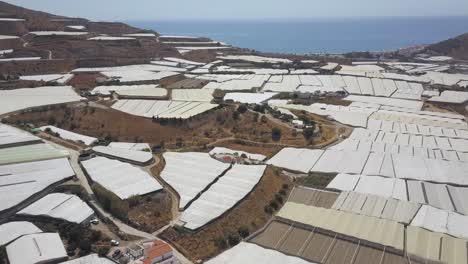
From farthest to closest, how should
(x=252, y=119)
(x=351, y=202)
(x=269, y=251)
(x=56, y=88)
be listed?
(x=56, y=88) < (x=252, y=119) < (x=351, y=202) < (x=269, y=251)

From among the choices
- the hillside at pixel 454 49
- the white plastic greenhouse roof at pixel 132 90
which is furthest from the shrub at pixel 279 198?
the hillside at pixel 454 49

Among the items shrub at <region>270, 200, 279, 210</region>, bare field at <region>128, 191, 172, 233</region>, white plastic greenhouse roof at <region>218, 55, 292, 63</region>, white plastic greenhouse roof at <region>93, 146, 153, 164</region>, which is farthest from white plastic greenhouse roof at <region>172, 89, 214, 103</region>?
white plastic greenhouse roof at <region>218, 55, 292, 63</region>

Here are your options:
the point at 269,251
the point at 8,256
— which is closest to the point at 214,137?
the point at 269,251

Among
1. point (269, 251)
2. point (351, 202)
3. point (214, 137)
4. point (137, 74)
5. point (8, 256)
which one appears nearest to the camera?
point (8, 256)

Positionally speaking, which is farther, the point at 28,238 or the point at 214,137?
the point at 214,137

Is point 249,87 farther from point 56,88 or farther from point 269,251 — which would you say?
point 269,251
